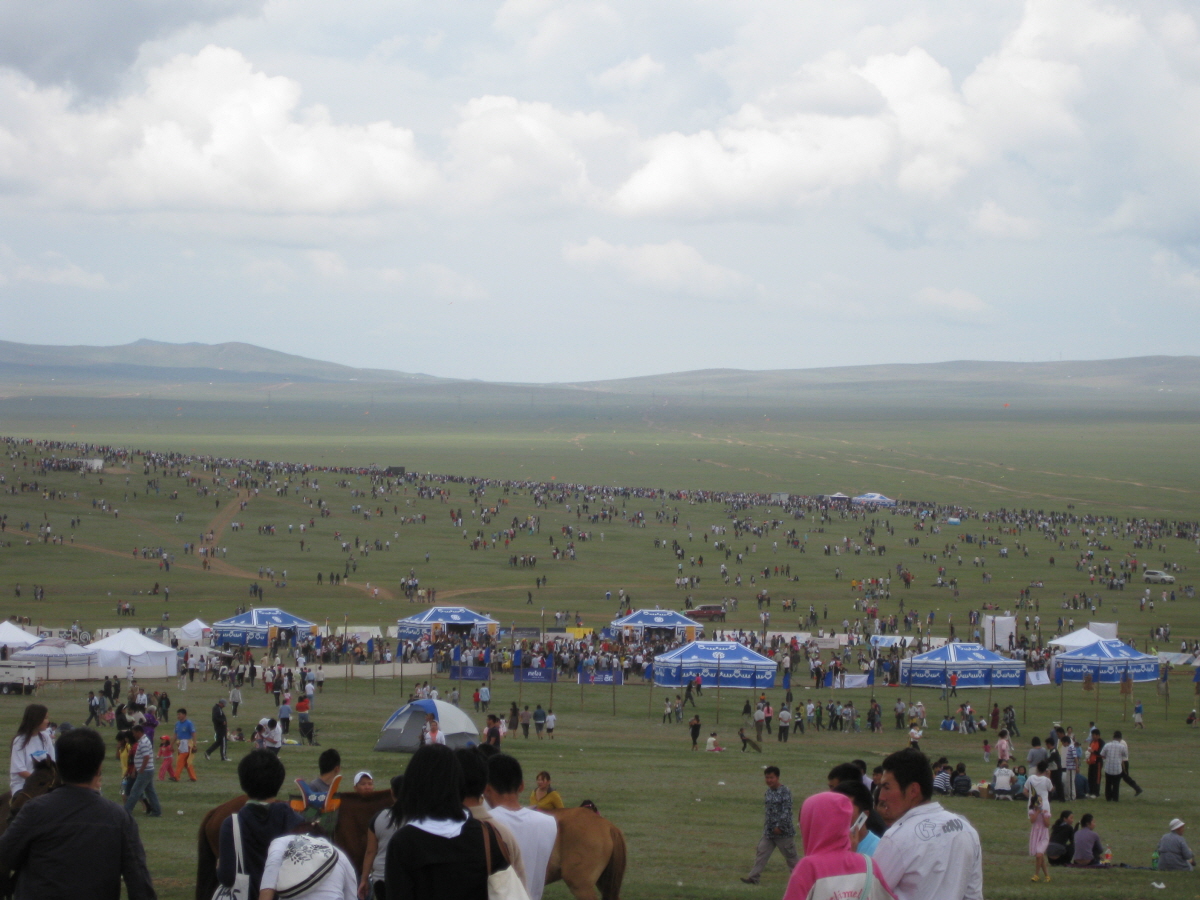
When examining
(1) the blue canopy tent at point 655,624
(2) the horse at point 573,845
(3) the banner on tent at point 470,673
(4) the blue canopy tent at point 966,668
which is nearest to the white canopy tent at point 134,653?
(3) the banner on tent at point 470,673

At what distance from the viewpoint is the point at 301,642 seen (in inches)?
1745

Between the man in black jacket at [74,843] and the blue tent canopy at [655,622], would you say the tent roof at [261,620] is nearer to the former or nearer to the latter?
the blue tent canopy at [655,622]

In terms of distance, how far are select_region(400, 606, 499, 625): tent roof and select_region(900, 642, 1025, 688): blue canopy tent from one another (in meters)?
15.8

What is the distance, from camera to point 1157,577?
74.7m

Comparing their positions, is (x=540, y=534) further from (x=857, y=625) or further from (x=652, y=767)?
(x=652, y=767)

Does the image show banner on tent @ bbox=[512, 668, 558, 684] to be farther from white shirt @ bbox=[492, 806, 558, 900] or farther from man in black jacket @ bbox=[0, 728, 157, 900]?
man in black jacket @ bbox=[0, 728, 157, 900]

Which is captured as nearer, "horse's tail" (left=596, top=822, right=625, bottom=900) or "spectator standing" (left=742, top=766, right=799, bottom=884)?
"horse's tail" (left=596, top=822, right=625, bottom=900)

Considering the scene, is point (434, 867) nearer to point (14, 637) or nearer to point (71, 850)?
point (71, 850)

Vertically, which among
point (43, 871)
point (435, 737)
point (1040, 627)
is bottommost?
point (1040, 627)

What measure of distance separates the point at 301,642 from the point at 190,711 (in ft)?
51.7

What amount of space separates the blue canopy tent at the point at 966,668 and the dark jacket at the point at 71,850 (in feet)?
110

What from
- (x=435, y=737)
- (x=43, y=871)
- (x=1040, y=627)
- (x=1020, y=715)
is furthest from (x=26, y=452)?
(x=43, y=871)

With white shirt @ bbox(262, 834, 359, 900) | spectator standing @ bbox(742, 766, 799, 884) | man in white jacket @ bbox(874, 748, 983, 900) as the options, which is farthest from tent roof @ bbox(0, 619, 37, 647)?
man in white jacket @ bbox(874, 748, 983, 900)

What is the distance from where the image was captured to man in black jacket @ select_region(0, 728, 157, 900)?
6000 millimetres
